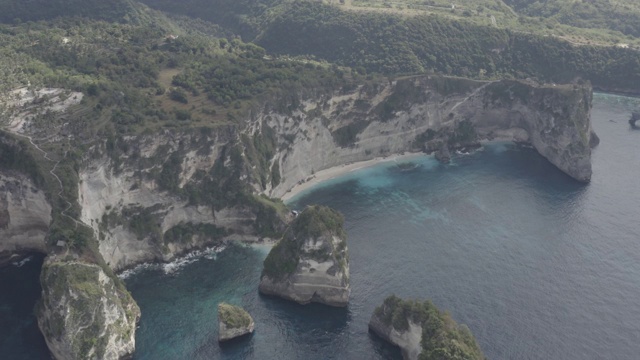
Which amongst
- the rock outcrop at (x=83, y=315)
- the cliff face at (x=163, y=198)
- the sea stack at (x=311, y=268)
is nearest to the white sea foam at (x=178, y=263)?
the cliff face at (x=163, y=198)

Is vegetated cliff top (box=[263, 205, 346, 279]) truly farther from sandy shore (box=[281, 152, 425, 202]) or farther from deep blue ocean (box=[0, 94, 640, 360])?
sandy shore (box=[281, 152, 425, 202])

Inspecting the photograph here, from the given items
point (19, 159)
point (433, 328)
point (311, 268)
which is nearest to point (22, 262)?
point (19, 159)

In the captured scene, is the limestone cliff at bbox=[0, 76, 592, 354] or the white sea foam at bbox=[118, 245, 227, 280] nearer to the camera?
the limestone cliff at bbox=[0, 76, 592, 354]

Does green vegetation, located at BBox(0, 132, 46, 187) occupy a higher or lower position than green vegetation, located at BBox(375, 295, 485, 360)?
higher

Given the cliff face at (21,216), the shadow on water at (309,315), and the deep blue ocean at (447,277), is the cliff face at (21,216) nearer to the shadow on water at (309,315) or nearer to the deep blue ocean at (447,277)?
the deep blue ocean at (447,277)

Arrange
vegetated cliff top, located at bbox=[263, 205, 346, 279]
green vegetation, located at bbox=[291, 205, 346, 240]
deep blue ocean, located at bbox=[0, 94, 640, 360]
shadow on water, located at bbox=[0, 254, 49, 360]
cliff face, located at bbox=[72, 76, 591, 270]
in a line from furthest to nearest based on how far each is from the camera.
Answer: cliff face, located at bbox=[72, 76, 591, 270]
green vegetation, located at bbox=[291, 205, 346, 240]
vegetated cliff top, located at bbox=[263, 205, 346, 279]
deep blue ocean, located at bbox=[0, 94, 640, 360]
shadow on water, located at bbox=[0, 254, 49, 360]

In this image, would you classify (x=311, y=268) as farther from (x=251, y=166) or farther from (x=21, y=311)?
(x=21, y=311)

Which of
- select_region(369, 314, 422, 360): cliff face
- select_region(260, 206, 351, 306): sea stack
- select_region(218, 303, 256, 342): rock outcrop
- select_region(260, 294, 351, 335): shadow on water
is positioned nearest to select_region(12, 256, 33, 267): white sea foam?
select_region(218, 303, 256, 342): rock outcrop

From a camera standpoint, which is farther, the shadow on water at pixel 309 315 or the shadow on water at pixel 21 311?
the shadow on water at pixel 309 315
